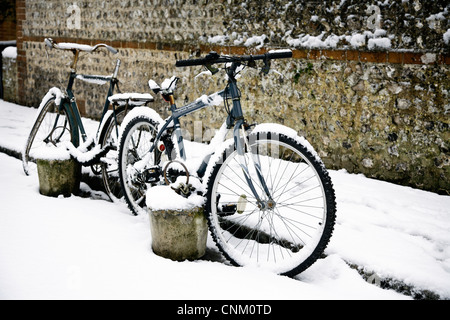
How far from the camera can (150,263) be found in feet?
9.66

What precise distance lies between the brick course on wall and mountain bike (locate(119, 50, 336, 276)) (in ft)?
3.17

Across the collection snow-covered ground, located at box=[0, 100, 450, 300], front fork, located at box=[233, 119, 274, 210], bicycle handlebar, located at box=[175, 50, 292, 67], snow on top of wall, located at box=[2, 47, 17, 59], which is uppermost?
snow on top of wall, located at box=[2, 47, 17, 59]

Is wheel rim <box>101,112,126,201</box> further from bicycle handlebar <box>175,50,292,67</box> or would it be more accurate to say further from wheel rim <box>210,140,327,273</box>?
bicycle handlebar <box>175,50,292,67</box>

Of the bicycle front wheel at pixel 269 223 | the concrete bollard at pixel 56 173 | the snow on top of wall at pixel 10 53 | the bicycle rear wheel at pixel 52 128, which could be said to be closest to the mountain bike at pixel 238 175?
the bicycle front wheel at pixel 269 223

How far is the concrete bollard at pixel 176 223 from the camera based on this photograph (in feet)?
9.64

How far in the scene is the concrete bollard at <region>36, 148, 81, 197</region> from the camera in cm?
420

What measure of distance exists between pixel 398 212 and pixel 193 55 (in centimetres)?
359

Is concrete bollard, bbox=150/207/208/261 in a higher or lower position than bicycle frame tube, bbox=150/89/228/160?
lower

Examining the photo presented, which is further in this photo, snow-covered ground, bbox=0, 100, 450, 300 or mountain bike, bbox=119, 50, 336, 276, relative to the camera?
mountain bike, bbox=119, 50, 336, 276

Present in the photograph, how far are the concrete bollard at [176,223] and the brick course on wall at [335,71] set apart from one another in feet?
7.55

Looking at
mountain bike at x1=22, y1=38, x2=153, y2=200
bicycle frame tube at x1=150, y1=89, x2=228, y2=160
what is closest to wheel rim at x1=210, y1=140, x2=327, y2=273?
bicycle frame tube at x1=150, y1=89, x2=228, y2=160

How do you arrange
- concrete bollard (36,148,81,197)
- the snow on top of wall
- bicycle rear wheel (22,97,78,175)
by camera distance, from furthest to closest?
1. the snow on top of wall
2. bicycle rear wheel (22,97,78,175)
3. concrete bollard (36,148,81,197)
